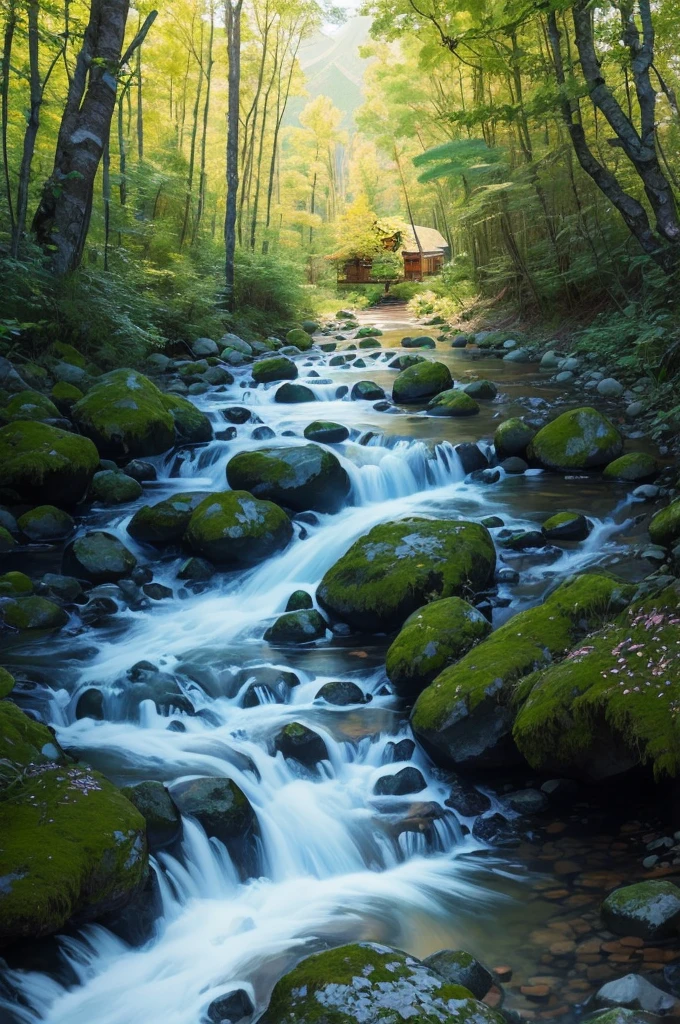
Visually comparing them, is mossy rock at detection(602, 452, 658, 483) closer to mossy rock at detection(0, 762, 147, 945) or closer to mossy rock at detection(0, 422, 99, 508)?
mossy rock at detection(0, 422, 99, 508)

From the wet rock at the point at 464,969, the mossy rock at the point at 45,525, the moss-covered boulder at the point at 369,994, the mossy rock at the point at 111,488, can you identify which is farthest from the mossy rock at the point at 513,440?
the moss-covered boulder at the point at 369,994

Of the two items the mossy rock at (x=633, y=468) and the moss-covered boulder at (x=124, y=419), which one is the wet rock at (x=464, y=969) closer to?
the mossy rock at (x=633, y=468)

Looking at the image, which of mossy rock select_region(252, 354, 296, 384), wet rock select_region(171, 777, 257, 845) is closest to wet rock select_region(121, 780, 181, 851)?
wet rock select_region(171, 777, 257, 845)

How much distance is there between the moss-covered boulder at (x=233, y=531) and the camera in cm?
749

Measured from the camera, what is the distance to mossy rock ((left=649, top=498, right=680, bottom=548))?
6.51 meters

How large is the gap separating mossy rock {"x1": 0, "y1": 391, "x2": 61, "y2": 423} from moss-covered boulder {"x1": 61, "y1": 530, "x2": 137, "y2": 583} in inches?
89.8

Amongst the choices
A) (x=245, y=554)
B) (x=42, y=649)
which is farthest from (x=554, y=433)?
(x=42, y=649)

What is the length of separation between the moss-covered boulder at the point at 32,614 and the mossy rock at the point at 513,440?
5279 millimetres

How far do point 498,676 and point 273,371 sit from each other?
10.3 meters

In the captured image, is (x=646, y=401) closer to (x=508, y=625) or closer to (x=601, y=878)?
(x=508, y=625)

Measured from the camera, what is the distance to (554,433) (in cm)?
912

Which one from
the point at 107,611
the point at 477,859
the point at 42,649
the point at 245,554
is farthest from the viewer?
the point at 245,554

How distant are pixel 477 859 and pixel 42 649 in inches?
137

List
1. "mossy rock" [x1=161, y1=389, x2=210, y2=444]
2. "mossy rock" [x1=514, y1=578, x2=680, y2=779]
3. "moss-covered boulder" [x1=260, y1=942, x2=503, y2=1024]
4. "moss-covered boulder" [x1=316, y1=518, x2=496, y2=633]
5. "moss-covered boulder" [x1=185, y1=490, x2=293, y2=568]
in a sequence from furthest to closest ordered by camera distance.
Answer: "mossy rock" [x1=161, y1=389, x2=210, y2=444] → "moss-covered boulder" [x1=185, y1=490, x2=293, y2=568] → "moss-covered boulder" [x1=316, y1=518, x2=496, y2=633] → "mossy rock" [x1=514, y1=578, x2=680, y2=779] → "moss-covered boulder" [x1=260, y1=942, x2=503, y2=1024]
